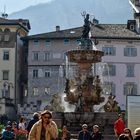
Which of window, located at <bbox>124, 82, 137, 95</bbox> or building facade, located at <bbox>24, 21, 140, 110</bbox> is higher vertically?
building facade, located at <bbox>24, 21, 140, 110</bbox>

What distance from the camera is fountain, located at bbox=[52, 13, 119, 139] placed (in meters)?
33.3

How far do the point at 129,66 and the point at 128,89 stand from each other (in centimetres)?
293

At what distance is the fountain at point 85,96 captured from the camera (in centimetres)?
3331

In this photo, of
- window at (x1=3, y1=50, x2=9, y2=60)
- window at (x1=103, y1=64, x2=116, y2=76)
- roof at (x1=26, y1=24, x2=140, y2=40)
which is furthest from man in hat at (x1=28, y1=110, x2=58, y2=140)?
window at (x1=3, y1=50, x2=9, y2=60)

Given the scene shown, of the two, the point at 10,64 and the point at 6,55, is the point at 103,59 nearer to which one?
the point at 10,64

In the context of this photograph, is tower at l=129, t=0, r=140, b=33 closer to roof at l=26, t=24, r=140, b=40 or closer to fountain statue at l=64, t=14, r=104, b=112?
roof at l=26, t=24, r=140, b=40

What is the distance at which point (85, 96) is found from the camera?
116 ft

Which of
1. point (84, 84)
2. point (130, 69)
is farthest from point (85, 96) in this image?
point (130, 69)

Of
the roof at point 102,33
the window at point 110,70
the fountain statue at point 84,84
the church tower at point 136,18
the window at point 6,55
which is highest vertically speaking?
the church tower at point 136,18

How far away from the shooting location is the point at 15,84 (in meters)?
83.8

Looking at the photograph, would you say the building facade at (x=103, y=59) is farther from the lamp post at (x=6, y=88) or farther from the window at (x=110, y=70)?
the lamp post at (x=6, y=88)

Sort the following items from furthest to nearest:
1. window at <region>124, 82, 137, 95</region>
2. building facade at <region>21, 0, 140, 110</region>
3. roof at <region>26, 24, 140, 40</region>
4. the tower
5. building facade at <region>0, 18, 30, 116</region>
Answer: building facade at <region>0, 18, 30, 116</region>
the tower
window at <region>124, 82, 137, 95</region>
roof at <region>26, 24, 140, 40</region>
building facade at <region>21, 0, 140, 110</region>

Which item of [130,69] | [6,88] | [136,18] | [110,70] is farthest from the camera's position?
[6,88]

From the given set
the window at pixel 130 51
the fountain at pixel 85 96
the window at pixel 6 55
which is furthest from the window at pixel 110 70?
the fountain at pixel 85 96
